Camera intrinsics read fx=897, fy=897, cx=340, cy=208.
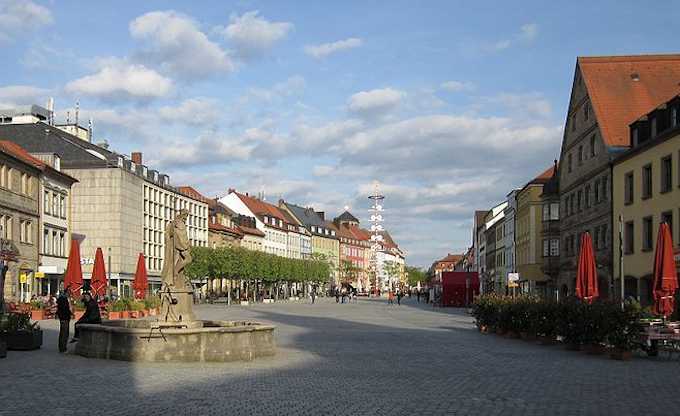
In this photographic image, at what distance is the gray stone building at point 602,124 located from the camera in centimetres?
4850

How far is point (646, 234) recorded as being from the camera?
42.3 meters

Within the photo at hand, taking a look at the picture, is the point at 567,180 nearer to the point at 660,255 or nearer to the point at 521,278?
the point at 521,278

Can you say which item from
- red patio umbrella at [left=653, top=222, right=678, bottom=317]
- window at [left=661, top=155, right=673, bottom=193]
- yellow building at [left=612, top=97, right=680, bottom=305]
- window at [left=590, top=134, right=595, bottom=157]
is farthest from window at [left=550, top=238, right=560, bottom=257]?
red patio umbrella at [left=653, top=222, right=678, bottom=317]

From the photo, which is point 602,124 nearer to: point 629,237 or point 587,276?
point 629,237

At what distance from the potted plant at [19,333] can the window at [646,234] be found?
1148 inches

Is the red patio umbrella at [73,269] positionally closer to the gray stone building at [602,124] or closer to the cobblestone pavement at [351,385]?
the cobblestone pavement at [351,385]

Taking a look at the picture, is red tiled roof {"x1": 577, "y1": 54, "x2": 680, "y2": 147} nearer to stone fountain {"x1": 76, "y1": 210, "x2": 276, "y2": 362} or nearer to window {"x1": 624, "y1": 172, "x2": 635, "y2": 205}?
window {"x1": 624, "y1": 172, "x2": 635, "y2": 205}

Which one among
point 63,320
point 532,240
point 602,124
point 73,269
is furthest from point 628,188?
point 63,320

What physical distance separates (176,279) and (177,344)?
3516 millimetres

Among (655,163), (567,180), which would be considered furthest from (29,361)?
(567,180)

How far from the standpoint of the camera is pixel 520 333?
29391 mm

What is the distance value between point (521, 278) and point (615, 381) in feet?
194

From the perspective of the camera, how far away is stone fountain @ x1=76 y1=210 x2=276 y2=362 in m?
18.8

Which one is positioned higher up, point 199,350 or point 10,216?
point 10,216
